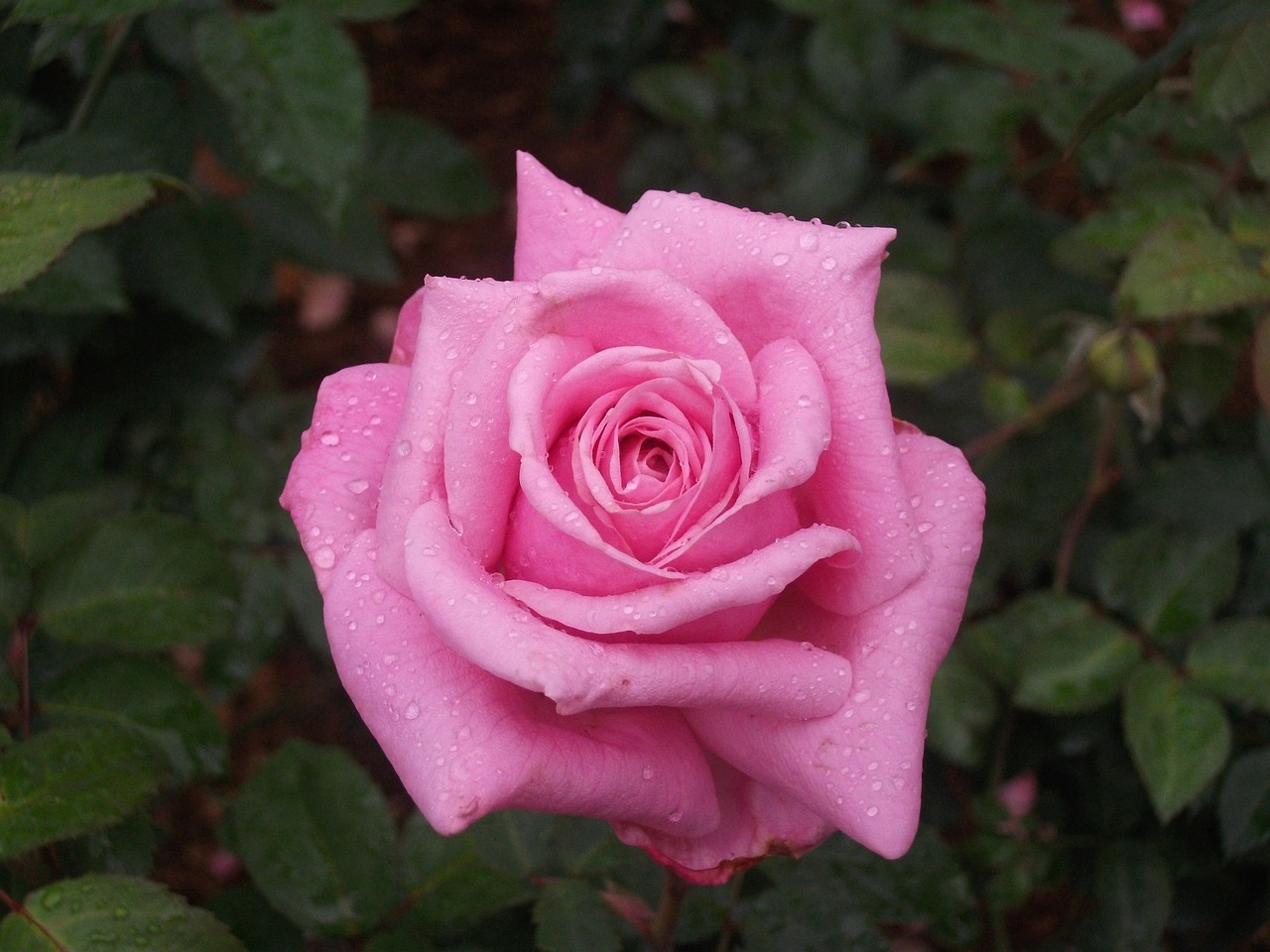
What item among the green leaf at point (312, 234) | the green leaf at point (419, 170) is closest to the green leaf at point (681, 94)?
the green leaf at point (419, 170)

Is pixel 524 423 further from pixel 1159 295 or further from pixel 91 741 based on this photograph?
pixel 1159 295

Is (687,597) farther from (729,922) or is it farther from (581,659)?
(729,922)

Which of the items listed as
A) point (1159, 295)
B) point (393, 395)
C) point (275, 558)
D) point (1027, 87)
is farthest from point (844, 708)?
point (1027, 87)

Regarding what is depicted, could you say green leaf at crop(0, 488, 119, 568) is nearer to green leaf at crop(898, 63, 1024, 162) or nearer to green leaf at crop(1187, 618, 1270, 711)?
green leaf at crop(1187, 618, 1270, 711)

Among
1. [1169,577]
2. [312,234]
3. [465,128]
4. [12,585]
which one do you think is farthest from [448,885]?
[465,128]

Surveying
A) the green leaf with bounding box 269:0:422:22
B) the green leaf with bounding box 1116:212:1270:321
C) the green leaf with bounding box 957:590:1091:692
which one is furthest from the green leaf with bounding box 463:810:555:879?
the green leaf with bounding box 269:0:422:22

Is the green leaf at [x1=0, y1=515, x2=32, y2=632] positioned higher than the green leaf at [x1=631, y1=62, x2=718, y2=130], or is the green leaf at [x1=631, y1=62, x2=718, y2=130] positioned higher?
the green leaf at [x1=631, y1=62, x2=718, y2=130]

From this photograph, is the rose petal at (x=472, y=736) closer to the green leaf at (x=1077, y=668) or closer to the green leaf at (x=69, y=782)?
the green leaf at (x=69, y=782)
